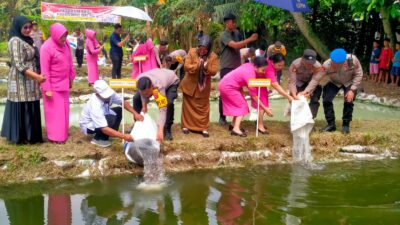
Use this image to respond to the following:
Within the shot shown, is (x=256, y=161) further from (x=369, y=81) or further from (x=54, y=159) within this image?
(x=369, y=81)

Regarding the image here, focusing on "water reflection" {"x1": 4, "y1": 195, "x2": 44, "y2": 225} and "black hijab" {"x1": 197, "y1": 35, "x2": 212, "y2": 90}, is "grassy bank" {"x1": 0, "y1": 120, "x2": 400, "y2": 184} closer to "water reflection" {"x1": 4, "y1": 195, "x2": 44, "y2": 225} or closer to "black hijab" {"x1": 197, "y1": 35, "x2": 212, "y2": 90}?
"water reflection" {"x1": 4, "y1": 195, "x2": 44, "y2": 225}

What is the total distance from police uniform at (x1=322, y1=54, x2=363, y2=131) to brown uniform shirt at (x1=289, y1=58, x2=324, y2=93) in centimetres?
11

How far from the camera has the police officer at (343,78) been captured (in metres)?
6.15

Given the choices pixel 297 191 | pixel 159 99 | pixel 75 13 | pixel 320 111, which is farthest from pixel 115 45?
pixel 297 191

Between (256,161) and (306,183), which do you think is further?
(256,161)

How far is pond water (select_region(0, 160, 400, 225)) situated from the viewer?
13.6ft

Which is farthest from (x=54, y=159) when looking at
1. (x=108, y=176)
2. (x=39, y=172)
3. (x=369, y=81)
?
(x=369, y=81)

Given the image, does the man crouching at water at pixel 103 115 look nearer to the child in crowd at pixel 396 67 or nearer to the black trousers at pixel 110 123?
the black trousers at pixel 110 123

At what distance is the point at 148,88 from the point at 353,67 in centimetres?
292

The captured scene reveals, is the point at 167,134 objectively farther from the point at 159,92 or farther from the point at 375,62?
the point at 375,62

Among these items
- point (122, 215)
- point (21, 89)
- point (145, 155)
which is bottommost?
point (122, 215)

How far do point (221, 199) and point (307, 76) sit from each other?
8.74 feet

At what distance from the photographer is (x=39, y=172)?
512 centimetres

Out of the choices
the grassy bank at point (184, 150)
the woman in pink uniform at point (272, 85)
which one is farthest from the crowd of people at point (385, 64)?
the woman in pink uniform at point (272, 85)
